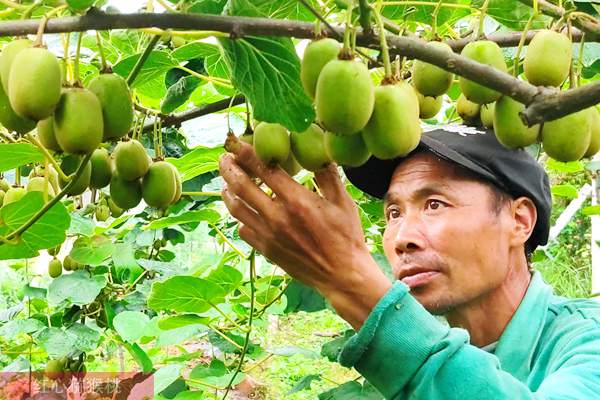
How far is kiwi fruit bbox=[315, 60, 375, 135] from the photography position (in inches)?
28.0

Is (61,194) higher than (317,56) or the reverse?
the reverse

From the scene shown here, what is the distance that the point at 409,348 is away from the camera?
3.37 feet

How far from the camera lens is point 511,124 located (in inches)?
32.1

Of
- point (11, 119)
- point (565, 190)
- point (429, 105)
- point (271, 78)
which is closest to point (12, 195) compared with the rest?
point (11, 119)

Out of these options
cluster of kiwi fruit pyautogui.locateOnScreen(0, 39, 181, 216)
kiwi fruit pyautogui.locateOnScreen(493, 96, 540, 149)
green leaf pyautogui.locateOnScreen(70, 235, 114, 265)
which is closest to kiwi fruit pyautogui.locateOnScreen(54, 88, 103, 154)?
cluster of kiwi fruit pyautogui.locateOnScreen(0, 39, 181, 216)

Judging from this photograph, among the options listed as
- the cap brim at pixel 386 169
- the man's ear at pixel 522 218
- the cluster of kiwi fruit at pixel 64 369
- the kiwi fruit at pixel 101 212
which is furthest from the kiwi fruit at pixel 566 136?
the cluster of kiwi fruit at pixel 64 369

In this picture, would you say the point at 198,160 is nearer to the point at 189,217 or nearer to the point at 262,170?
the point at 189,217

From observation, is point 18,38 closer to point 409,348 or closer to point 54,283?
point 409,348

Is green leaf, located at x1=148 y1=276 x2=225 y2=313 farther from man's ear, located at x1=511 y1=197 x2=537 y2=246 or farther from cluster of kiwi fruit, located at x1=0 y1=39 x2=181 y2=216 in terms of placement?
cluster of kiwi fruit, located at x1=0 y1=39 x2=181 y2=216

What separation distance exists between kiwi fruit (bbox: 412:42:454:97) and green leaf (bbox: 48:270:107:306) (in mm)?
1721

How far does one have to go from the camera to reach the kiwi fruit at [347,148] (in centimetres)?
78

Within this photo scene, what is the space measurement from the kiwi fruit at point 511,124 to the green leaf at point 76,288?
1797 mm

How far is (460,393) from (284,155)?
408 millimetres

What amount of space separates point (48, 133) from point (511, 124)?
0.47 metres
